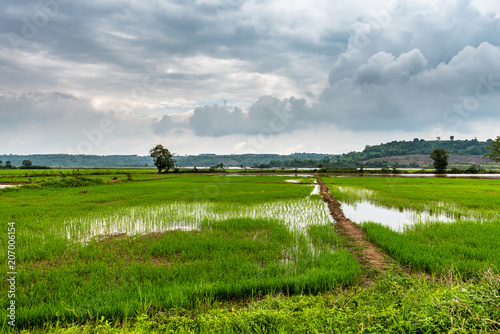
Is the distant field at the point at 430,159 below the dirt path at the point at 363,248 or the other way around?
the other way around

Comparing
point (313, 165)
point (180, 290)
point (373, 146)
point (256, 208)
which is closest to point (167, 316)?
point (180, 290)

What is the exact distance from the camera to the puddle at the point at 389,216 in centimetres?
1030

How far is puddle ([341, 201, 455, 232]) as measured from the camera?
1030cm

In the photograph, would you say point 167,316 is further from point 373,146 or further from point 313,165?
point 373,146

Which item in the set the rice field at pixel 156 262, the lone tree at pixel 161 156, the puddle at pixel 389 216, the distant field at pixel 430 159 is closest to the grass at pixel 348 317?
the rice field at pixel 156 262

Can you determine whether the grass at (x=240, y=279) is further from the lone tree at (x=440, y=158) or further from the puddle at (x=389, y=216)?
the lone tree at (x=440, y=158)

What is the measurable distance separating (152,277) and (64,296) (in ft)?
5.14

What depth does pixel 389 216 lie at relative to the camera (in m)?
11.9

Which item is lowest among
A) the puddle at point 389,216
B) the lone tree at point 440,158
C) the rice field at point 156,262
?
the puddle at point 389,216

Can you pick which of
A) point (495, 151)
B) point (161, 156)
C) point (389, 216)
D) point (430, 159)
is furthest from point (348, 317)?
point (430, 159)

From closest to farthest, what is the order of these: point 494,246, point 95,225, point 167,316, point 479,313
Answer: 1. point 479,313
2. point 167,316
3. point 494,246
4. point 95,225

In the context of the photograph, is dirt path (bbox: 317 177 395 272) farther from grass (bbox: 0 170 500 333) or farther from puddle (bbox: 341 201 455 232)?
puddle (bbox: 341 201 455 232)

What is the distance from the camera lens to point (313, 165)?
123 m

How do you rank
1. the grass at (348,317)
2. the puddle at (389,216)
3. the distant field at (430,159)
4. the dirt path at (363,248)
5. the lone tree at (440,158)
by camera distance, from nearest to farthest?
1. the grass at (348,317)
2. the dirt path at (363,248)
3. the puddle at (389,216)
4. the lone tree at (440,158)
5. the distant field at (430,159)
